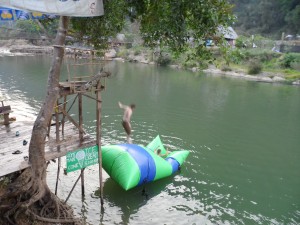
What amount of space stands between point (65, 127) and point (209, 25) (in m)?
7.02

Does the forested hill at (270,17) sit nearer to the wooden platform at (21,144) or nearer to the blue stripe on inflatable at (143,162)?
the blue stripe on inflatable at (143,162)

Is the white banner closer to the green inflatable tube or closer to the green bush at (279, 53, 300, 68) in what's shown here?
the green inflatable tube

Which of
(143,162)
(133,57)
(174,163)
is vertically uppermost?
(133,57)

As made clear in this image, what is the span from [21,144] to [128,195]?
14.4 ft

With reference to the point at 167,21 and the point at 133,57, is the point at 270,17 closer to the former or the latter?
the point at 133,57

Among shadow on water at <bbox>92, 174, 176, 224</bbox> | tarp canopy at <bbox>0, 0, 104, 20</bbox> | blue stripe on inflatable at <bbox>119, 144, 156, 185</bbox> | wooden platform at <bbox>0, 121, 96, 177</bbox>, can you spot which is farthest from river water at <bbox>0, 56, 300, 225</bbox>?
tarp canopy at <bbox>0, 0, 104, 20</bbox>

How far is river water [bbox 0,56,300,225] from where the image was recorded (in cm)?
1209

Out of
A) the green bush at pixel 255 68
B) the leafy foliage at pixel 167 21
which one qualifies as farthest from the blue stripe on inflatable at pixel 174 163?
the green bush at pixel 255 68

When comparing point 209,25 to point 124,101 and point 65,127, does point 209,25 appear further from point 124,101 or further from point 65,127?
point 124,101

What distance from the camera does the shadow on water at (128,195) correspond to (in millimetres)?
11812

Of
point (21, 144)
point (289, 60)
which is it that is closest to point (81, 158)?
point (21, 144)

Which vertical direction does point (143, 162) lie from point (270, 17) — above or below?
below

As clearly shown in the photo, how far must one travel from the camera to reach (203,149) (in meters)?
18.4

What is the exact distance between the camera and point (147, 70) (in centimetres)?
5153
